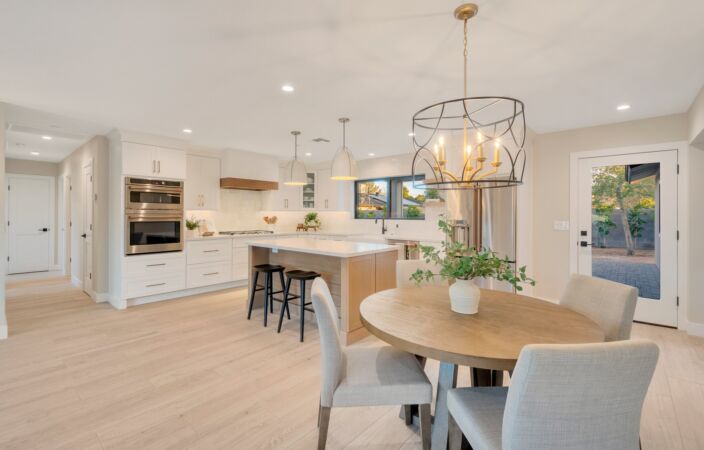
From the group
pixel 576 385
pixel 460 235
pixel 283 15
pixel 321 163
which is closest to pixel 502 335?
pixel 576 385

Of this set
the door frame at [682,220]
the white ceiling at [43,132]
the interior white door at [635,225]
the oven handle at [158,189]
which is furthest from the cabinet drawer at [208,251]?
the door frame at [682,220]

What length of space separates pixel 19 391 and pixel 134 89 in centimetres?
252

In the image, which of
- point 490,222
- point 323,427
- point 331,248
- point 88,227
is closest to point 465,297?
point 323,427

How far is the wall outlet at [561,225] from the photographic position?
14.0 ft

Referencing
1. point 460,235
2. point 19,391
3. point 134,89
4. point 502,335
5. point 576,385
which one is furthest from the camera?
point 460,235

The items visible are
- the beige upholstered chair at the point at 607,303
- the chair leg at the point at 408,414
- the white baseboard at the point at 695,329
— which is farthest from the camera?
the white baseboard at the point at 695,329

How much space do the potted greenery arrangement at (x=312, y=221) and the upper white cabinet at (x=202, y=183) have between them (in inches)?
80.1

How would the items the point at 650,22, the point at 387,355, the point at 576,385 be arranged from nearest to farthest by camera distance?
the point at 576,385
the point at 387,355
the point at 650,22

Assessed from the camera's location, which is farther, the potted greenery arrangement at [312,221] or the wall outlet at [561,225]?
the potted greenery arrangement at [312,221]

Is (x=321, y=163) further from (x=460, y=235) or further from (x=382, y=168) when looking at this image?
(x=460, y=235)

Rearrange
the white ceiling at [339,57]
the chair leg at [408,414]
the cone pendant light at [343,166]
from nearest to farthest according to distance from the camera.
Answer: the white ceiling at [339,57], the chair leg at [408,414], the cone pendant light at [343,166]

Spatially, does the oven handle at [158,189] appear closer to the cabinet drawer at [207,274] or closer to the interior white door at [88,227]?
the interior white door at [88,227]

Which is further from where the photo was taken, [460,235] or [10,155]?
[10,155]

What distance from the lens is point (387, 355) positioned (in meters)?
1.84
